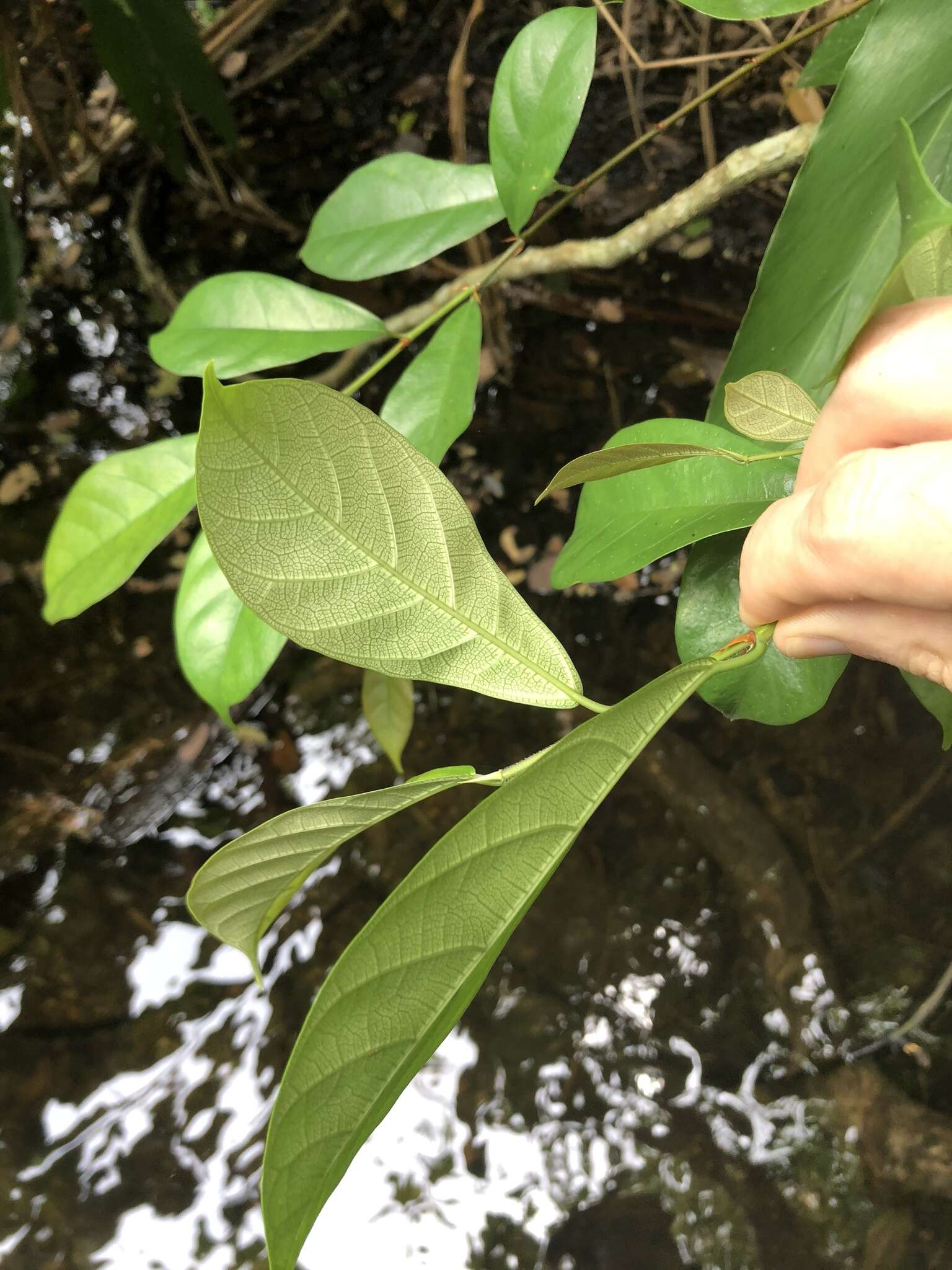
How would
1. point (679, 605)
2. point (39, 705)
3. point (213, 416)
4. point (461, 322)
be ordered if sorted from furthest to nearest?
1. point (39, 705)
2. point (461, 322)
3. point (679, 605)
4. point (213, 416)

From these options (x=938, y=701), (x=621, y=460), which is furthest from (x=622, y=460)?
(x=938, y=701)

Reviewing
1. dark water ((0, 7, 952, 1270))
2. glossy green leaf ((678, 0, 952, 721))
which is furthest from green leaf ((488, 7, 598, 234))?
dark water ((0, 7, 952, 1270))

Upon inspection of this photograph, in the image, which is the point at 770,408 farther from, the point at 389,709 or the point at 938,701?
the point at 389,709

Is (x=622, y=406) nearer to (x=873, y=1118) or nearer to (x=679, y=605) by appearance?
(x=679, y=605)

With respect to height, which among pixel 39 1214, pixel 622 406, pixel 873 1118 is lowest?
pixel 873 1118

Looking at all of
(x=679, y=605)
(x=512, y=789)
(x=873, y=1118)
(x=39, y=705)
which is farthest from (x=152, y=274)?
(x=873, y=1118)

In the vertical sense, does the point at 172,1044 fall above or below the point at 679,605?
below

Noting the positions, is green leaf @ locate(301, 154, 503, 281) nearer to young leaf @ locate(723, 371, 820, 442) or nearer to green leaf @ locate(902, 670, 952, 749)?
young leaf @ locate(723, 371, 820, 442)
